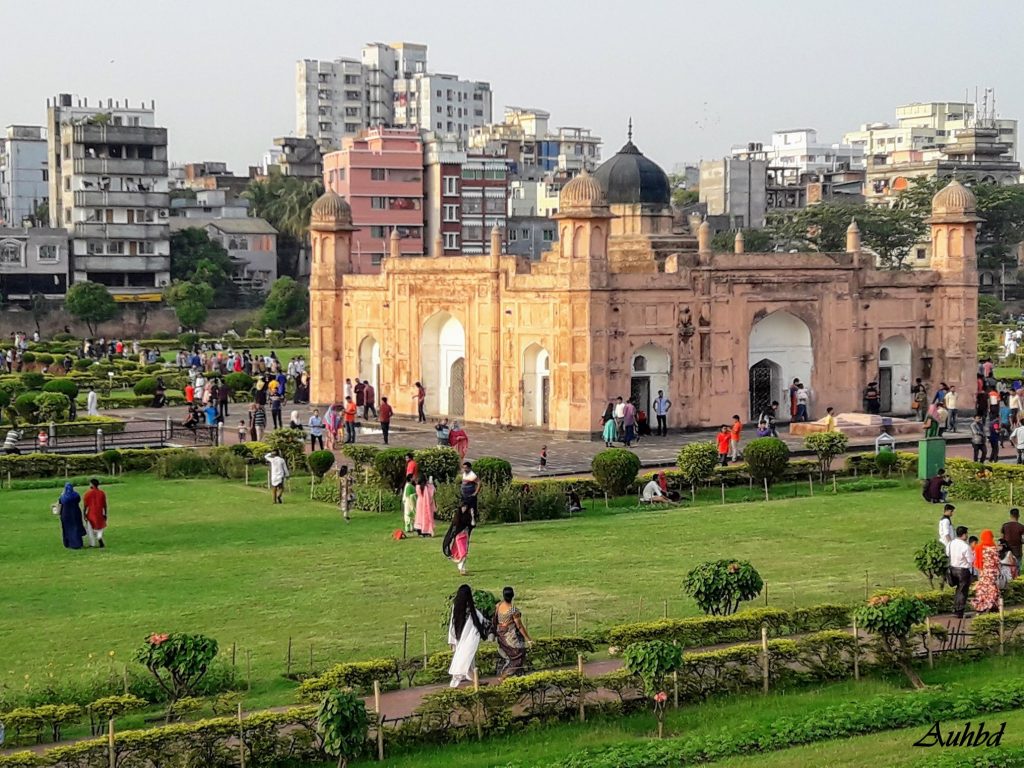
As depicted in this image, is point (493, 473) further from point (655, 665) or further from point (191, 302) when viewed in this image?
point (191, 302)

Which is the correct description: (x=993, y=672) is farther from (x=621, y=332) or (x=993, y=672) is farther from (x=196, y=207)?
(x=196, y=207)

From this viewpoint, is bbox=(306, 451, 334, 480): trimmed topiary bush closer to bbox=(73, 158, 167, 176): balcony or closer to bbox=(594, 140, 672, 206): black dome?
bbox=(594, 140, 672, 206): black dome

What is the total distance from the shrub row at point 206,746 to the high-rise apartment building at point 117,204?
6654 cm

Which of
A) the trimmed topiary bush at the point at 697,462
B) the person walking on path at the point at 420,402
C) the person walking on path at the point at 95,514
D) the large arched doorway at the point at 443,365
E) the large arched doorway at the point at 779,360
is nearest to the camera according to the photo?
the person walking on path at the point at 95,514

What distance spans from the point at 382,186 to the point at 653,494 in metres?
59.5

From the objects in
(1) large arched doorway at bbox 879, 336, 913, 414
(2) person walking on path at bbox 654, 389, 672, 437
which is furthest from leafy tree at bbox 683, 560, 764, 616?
(1) large arched doorway at bbox 879, 336, 913, 414

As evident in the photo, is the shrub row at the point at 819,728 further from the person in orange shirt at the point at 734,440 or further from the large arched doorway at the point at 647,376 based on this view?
the large arched doorway at the point at 647,376

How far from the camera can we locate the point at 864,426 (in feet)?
118

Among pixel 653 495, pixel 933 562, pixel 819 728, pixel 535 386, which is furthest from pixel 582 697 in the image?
pixel 535 386

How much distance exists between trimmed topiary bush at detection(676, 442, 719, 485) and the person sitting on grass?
916 mm

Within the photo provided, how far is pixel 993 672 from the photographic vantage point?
16.3 meters

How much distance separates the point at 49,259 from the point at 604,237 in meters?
48.4

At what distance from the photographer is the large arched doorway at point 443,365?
40.7m

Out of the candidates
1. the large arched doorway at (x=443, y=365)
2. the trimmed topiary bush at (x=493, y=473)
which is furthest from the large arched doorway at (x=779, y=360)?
the trimmed topiary bush at (x=493, y=473)
